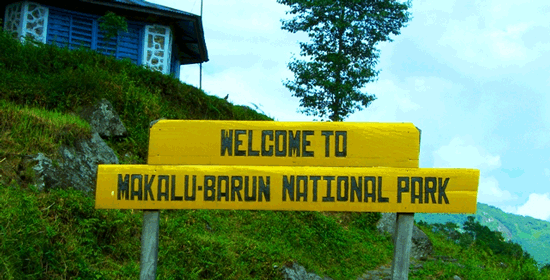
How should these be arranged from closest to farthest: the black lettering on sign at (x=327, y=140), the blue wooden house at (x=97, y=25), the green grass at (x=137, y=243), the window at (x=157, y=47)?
the black lettering on sign at (x=327, y=140), the green grass at (x=137, y=243), the blue wooden house at (x=97, y=25), the window at (x=157, y=47)

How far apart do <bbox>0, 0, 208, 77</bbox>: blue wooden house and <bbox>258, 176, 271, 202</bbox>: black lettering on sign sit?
498 inches

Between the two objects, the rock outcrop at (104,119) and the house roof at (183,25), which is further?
the house roof at (183,25)

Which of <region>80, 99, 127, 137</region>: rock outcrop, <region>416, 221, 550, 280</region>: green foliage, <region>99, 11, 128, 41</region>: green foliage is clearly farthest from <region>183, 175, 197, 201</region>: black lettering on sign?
<region>99, 11, 128, 41</region>: green foliage

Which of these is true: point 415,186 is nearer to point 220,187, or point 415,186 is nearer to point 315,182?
point 315,182

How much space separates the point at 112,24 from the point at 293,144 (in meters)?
13.1

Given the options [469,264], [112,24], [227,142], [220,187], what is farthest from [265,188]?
[112,24]

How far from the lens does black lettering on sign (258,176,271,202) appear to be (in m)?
4.56

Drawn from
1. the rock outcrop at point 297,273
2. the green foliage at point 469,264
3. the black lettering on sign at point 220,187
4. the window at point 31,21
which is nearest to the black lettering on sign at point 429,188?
the black lettering on sign at point 220,187

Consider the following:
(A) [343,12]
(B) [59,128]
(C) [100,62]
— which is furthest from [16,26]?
(A) [343,12]

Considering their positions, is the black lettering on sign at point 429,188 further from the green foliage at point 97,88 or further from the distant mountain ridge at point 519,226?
the distant mountain ridge at point 519,226

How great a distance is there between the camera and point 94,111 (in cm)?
1042

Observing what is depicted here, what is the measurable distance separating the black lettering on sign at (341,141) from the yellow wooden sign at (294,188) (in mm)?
149

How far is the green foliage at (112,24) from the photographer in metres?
16.0

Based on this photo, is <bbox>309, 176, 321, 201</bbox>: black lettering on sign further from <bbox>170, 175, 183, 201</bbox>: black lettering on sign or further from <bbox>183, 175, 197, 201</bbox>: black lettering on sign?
<bbox>170, 175, 183, 201</bbox>: black lettering on sign
